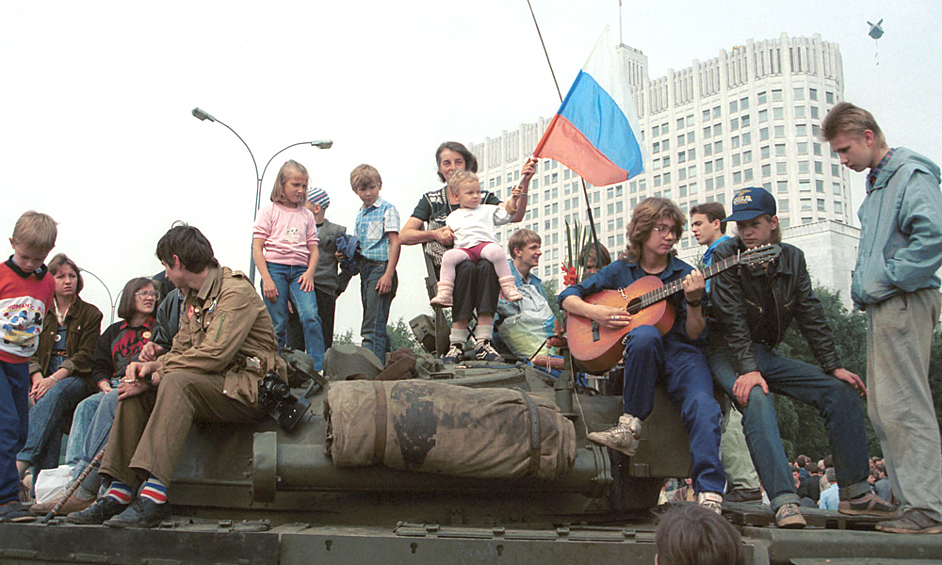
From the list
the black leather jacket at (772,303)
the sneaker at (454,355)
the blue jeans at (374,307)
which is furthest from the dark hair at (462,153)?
the black leather jacket at (772,303)

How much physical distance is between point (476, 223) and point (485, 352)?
123 cm

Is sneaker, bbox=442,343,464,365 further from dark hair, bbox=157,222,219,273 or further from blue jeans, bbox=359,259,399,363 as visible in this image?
dark hair, bbox=157,222,219,273

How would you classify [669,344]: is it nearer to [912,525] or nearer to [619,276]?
[619,276]

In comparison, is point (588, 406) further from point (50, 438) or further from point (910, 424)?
point (50, 438)

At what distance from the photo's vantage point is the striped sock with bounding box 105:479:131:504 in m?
4.48

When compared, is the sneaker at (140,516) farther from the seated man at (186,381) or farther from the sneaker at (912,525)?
the sneaker at (912,525)

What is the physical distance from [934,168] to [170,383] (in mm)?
4438

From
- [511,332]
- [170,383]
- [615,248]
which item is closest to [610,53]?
[511,332]

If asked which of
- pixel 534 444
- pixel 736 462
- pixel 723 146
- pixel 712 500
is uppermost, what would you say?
pixel 723 146

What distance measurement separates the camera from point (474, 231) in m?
6.62

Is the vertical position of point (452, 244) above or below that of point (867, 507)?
above

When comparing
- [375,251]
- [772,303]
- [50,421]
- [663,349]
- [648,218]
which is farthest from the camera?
[375,251]

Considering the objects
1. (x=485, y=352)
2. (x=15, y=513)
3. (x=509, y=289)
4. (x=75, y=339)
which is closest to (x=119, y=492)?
(x=15, y=513)

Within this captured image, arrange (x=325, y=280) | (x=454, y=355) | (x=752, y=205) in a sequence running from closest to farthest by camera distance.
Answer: (x=752, y=205) < (x=454, y=355) < (x=325, y=280)
